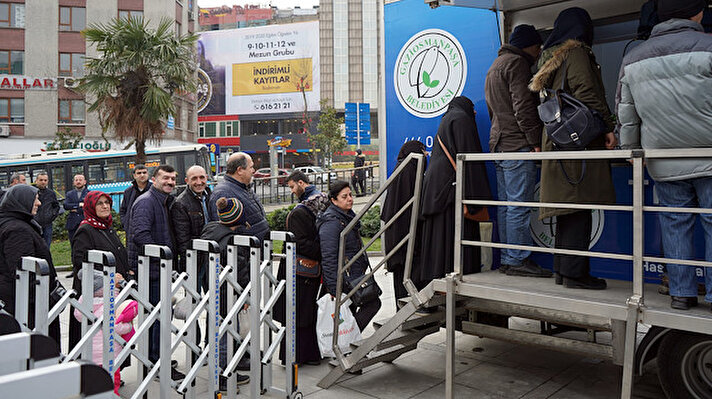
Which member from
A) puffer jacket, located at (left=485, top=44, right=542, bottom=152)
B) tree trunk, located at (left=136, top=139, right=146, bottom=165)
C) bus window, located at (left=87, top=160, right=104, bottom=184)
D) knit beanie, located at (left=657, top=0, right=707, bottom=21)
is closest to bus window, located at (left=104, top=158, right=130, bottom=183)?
bus window, located at (left=87, top=160, right=104, bottom=184)

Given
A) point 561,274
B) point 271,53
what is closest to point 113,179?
point 561,274

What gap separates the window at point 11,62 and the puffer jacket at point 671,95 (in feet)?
132

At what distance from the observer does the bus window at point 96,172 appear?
22.4 meters

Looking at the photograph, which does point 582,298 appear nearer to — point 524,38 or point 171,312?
point 524,38

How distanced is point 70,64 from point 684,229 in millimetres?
40322

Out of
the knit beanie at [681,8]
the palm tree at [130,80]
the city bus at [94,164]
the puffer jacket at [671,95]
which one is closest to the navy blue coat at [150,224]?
the puffer jacket at [671,95]

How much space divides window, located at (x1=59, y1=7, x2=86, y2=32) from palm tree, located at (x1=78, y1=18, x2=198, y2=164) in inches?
896

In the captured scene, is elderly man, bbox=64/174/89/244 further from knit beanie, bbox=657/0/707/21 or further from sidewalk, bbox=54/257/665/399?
knit beanie, bbox=657/0/707/21

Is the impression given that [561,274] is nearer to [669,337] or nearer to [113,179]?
[669,337]

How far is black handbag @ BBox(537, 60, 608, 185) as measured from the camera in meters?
4.00

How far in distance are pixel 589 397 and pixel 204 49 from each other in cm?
7236

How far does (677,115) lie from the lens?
3424mm

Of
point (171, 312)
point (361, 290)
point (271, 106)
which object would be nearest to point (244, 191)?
point (361, 290)

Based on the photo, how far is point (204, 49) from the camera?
71.1m
